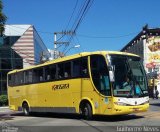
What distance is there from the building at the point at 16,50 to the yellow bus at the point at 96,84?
31.8 meters

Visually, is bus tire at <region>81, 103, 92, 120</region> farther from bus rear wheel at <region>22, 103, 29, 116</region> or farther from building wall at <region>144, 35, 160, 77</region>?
building wall at <region>144, 35, 160, 77</region>

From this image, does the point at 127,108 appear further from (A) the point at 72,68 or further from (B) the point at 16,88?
(B) the point at 16,88

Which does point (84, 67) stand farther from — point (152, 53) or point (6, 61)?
point (152, 53)

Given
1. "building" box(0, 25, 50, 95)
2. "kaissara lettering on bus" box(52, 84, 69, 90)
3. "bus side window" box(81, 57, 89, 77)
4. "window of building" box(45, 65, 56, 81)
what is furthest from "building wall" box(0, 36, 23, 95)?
"bus side window" box(81, 57, 89, 77)

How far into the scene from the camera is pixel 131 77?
19.1 metres

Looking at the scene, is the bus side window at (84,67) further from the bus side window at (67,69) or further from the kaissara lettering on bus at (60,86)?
the kaissara lettering on bus at (60,86)

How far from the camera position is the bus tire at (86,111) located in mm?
19812

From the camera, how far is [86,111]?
20.1m

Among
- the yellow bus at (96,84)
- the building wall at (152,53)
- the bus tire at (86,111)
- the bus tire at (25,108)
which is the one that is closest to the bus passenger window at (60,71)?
the yellow bus at (96,84)

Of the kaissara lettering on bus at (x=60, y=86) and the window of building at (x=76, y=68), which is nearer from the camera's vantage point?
the window of building at (x=76, y=68)

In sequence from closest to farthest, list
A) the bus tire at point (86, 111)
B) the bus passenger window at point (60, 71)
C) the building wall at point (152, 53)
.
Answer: the bus tire at point (86, 111) < the bus passenger window at point (60, 71) < the building wall at point (152, 53)

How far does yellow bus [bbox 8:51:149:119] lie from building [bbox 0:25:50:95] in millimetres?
31815

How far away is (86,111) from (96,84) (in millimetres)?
1619

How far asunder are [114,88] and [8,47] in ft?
128
